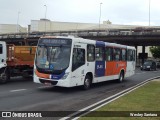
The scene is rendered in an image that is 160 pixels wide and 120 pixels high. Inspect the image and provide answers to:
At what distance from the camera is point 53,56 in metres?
17.0

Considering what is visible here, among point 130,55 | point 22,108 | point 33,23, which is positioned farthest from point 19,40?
point 22,108

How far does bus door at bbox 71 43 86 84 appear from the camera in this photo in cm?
1705

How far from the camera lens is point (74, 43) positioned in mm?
17188

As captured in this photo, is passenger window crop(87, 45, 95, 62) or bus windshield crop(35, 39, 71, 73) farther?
passenger window crop(87, 45, 95, 62)

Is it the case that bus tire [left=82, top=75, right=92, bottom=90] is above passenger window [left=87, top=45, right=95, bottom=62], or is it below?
below

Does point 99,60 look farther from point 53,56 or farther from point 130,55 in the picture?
point 130,55

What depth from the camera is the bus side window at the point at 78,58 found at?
17.1m

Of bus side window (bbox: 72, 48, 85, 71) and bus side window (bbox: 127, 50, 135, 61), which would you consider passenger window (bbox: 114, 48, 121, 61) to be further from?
bus side window (bbox: 72, 48, 85, 71)

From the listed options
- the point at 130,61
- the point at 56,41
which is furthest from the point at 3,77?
the point at 130,61

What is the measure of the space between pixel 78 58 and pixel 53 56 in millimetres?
1321

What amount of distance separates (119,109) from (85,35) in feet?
208

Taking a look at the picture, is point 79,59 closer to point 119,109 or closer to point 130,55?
point 119,109

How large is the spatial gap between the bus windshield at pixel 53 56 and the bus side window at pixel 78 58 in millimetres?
391

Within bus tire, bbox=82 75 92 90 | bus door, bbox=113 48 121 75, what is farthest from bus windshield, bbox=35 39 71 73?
bus door, bbox=113 48 121 75
